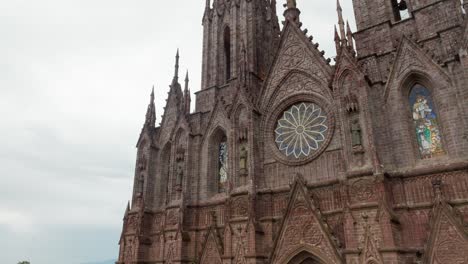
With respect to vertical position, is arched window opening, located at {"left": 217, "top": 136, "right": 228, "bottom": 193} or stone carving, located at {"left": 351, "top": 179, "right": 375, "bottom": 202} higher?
arched window opening, located at {"left": 217, "top": 136, "right": 228, "bottom": 193}

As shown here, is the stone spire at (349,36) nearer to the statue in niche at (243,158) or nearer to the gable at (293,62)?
the gable at (293,62)

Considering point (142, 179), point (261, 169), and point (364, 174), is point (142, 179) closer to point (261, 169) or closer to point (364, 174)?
point (261, 169)

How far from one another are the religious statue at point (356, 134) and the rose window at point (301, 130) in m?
2.05

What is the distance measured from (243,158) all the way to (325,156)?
14.5 ft

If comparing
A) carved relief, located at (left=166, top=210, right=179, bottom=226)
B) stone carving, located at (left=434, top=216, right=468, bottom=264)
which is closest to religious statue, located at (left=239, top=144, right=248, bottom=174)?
carved relief, located at (left=166, top=210, right=179, bottom=226)

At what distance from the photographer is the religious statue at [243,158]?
65.3ft

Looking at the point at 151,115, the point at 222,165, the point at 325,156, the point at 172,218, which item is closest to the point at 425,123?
the point at 325,156

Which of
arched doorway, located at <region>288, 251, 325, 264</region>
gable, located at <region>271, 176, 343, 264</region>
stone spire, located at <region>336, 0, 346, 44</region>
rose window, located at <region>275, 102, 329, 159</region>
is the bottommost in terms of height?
arched doorway, located at <region>288, 251, 325, 264</region>

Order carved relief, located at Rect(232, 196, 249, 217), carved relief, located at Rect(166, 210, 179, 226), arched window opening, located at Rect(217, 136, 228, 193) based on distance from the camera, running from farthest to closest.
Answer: arched window opening, located at Rect(217, 136, 228, 193) < carved relief, located at Rect(166, 210, 179, 226) < carved relief, located at Rect(232, 196, 249, 217)

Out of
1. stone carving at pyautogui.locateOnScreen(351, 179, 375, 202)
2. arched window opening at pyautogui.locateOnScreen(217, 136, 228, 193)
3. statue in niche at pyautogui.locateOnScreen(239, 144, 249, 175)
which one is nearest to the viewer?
stone carving at pyautogui.locateOnScreen(351, 179, 375, 202)

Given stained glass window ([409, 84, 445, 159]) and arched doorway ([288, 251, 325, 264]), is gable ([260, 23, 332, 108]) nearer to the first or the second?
stained glass window ([409, 84, 445, 159])

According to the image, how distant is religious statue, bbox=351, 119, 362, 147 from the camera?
54.6ft

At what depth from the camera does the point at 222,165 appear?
22359 millimetres

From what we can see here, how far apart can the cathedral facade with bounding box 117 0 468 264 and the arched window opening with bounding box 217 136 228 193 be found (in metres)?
0.09
